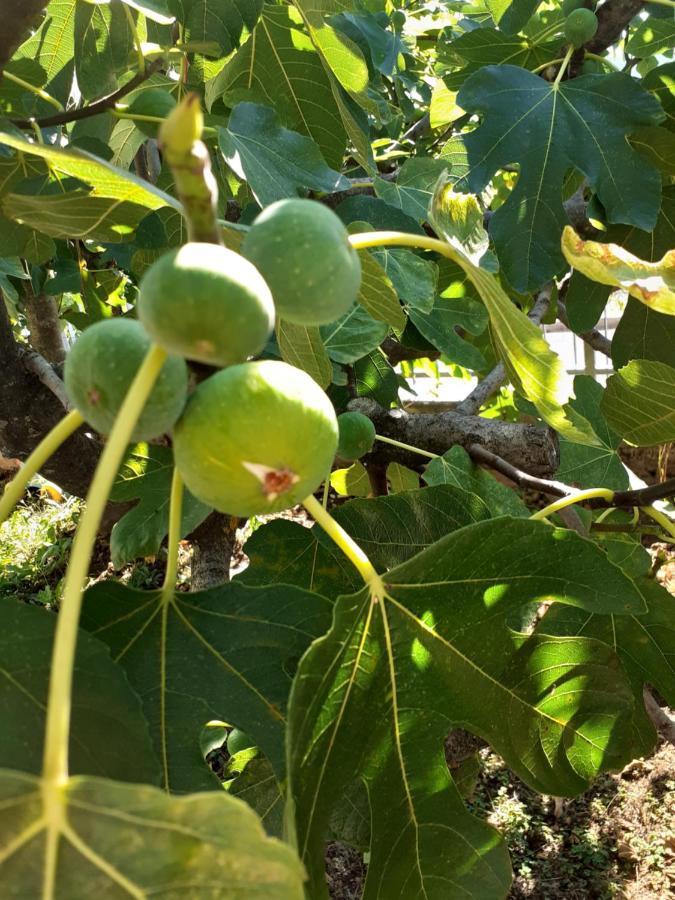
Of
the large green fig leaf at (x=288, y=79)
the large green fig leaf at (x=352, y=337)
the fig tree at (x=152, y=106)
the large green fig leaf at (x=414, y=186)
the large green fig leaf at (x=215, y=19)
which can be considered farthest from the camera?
the large green fig leaf at (x=414, y=186)

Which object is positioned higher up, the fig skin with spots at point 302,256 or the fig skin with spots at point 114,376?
the fig skin with spots at point 302,256

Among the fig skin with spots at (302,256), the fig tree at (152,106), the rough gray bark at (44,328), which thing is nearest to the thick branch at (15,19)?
the fig tree at (152,106)

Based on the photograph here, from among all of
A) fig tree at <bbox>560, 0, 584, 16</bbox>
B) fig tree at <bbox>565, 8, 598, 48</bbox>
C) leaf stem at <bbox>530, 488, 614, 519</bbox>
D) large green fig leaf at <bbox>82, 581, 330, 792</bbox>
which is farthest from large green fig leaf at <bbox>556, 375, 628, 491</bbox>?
large green fig leaf at <bbox>82, 581, 330, 792</bbox>

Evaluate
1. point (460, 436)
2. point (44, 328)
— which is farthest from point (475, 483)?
point (44, 328)

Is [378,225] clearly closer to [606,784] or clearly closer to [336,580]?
[336,580]

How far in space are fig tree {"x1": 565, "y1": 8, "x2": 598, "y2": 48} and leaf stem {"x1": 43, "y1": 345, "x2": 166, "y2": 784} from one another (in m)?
1.46


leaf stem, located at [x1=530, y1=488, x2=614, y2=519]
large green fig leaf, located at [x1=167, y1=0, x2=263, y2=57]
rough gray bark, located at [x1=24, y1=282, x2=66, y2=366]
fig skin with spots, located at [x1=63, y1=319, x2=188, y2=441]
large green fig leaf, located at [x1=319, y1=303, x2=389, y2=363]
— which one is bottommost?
rough gray bark, located at [x1=24, y1=282, x2=66, y2=366]

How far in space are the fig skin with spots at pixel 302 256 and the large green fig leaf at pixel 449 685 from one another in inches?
11.7

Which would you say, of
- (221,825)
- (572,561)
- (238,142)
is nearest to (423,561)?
(572,561)

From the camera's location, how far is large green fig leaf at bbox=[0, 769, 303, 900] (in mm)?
443

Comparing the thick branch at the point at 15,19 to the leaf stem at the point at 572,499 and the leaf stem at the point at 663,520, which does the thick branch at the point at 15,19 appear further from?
the leaf stem at the point at 663,520

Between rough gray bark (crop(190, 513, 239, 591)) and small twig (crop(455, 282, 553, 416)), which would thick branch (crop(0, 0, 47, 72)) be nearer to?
rough gray bark (crop(190, 513, 239, 591))

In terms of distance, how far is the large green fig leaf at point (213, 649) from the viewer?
75 centimetres

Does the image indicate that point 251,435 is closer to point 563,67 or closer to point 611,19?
point 563,67
